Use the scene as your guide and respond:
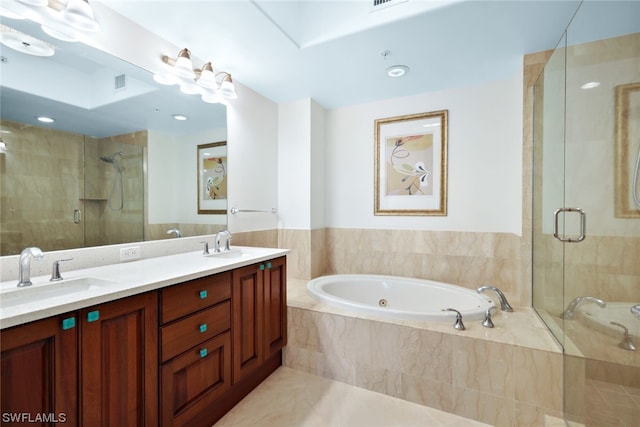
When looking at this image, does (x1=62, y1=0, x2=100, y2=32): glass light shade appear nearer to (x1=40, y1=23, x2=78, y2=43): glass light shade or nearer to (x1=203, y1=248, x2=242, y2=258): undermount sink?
(x1=40, y1=23, x2=78, y2=43): glass light shade

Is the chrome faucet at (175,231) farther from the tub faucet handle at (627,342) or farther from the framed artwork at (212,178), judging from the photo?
the tub faucet handle at (627,342)

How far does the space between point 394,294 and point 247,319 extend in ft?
5.01

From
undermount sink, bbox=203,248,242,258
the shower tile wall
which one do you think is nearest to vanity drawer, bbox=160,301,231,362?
undermount sink, bbox=203,248,242,258

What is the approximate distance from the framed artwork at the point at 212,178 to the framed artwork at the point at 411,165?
156cm

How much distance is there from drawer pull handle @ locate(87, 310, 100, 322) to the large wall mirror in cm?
61

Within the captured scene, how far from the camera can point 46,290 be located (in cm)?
117

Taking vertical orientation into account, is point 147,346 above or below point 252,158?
below

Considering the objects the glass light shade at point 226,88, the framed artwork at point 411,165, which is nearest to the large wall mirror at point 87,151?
the glass light shade at point 226,88

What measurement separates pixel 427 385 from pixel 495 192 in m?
1.77

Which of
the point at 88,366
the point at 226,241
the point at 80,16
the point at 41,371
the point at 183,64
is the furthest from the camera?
the point at 226,241

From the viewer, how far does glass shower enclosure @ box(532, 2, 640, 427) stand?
1.18 metres

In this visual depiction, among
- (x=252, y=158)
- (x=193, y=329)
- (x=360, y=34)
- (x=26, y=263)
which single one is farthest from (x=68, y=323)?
(x=360, y=34)

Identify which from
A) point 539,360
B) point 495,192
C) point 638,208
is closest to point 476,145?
point 495,192

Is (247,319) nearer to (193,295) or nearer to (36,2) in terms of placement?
(193,295)
